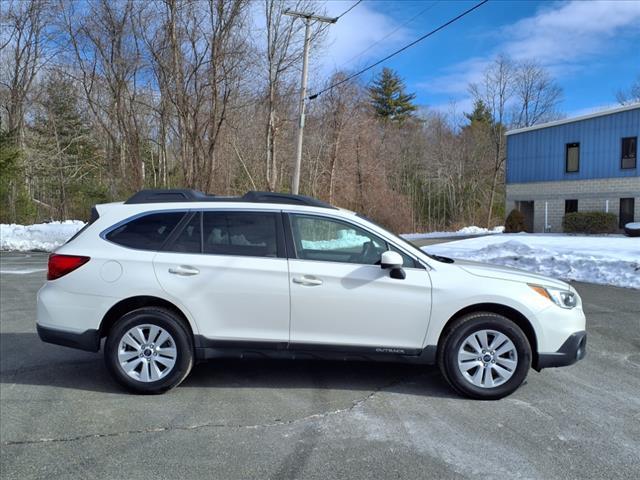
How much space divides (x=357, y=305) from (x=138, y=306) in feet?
6.41

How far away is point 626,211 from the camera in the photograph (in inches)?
991

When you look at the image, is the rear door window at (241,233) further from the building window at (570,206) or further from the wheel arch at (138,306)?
the building window at (570,206)

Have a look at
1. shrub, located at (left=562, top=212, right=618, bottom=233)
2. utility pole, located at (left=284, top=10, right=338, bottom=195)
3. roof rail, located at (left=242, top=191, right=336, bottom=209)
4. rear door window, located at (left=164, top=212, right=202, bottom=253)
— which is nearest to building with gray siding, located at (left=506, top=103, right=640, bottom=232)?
shrub, located at (left=562, top=212, right=618, bottom=233)

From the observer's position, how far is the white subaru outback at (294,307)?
445cm

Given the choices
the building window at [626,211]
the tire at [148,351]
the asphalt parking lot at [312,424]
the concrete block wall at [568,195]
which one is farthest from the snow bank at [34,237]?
the building window at [626,211]

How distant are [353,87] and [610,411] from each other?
31.2m

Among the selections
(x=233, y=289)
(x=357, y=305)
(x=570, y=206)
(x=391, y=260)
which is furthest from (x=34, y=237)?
(x=570, y=206)

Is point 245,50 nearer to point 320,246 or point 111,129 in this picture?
point 111,129

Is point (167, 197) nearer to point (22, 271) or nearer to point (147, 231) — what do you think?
point (147, 231)

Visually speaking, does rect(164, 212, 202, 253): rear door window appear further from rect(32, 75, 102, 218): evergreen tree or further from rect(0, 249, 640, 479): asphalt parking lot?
rect(32, 75, 102, 218): evergreen tree

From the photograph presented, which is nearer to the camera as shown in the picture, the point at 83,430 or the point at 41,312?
the point at 83,430

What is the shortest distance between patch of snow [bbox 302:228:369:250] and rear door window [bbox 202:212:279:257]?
33 centimetres

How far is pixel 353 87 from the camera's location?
33375 mm

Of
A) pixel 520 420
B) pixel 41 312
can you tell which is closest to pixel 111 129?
pixel 41 312
